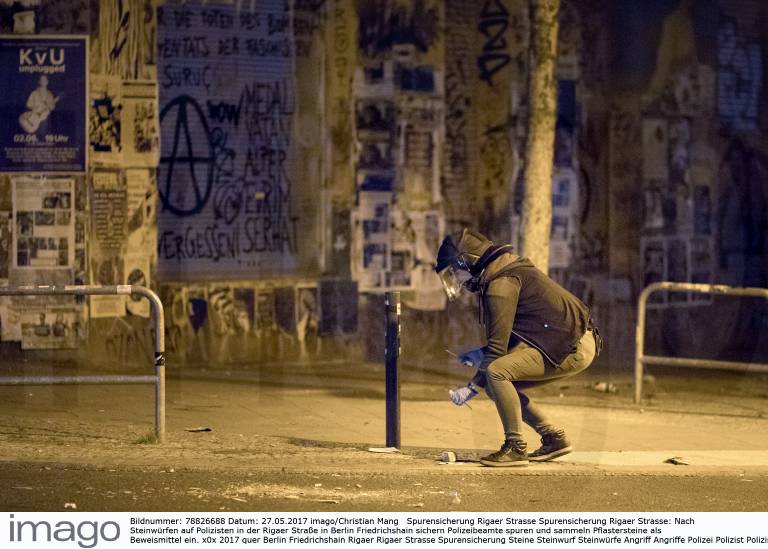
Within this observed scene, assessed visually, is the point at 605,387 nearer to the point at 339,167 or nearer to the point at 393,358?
the point at 339,167

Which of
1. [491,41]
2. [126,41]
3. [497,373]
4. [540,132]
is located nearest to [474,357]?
[497,373]

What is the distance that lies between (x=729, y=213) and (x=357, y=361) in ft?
17.9

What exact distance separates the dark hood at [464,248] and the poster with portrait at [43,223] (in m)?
5.45

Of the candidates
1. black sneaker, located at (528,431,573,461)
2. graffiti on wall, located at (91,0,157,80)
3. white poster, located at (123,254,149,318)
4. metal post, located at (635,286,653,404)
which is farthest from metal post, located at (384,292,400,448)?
graffiti on wall, located at (91,0,157,80)

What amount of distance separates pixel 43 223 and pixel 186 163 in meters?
1.55

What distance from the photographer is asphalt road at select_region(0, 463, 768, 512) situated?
7.89 m

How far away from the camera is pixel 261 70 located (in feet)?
47.0

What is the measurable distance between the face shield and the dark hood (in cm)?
4

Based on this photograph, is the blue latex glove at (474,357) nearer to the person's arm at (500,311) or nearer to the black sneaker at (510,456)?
the person's arm at (500,311)

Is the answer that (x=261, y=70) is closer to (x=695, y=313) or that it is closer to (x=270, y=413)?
(x=270, y=413)

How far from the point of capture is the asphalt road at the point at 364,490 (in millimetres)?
7891

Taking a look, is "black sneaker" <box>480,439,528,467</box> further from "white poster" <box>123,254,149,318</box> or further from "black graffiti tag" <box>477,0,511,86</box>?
"black graffiti tag" <box>477,0,511,86</box>

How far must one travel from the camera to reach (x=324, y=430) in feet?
34.8

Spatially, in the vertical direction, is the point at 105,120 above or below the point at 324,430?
above
